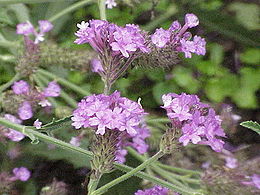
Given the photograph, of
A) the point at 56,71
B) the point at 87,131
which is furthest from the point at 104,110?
the point at 56,71

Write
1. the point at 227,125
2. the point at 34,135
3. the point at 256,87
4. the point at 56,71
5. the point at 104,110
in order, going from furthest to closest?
the point at 256,87
the point at 56,71
the point at 227,125
the point at 34,135
the point at 104,110

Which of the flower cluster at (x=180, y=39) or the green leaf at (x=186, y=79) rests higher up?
the green leaf at (x=186, y=79)

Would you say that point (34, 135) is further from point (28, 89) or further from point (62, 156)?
point (62, 156)

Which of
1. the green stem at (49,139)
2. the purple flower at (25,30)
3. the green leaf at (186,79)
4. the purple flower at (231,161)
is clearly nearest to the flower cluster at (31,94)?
the purple flower at (25,30)

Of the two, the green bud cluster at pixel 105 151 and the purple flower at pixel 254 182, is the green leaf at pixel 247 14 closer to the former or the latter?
the purple flower at pixel 254 182

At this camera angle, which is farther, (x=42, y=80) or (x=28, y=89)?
(x=42, y=80)

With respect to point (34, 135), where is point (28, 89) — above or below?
above
